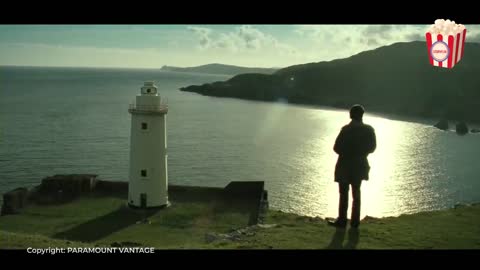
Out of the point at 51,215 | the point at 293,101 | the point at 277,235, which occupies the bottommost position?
the point at 51,215

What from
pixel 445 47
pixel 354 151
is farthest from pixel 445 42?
pixel 354 151

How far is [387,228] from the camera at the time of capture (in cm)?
1200

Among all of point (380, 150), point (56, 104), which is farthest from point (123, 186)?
point (56, 104)

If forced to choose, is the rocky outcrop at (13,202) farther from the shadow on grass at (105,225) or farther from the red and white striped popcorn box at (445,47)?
the red and white striped popcorn box at (445,47)

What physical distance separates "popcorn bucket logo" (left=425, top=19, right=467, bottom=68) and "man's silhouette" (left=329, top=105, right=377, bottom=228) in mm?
2260

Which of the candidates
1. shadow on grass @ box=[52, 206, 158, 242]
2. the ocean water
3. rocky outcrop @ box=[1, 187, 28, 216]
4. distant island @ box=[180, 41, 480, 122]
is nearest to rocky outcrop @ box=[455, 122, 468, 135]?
the ocean water

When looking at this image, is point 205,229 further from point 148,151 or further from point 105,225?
point 148,151

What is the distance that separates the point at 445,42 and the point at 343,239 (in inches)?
195

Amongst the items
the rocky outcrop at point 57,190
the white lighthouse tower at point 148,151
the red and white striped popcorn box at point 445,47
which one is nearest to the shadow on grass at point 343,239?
the red and white striped popcorn box at point 445,47

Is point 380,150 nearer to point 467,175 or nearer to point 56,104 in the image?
point 467,175

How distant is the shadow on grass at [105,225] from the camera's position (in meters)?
20.4

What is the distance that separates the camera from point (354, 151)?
10117 millimetres

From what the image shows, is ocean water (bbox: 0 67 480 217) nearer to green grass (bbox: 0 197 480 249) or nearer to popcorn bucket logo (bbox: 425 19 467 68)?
green grass (bbox: 0 197 480 249)

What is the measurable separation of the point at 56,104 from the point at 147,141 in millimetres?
89664
